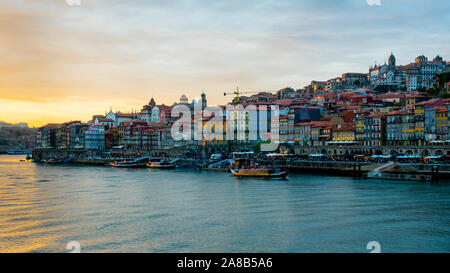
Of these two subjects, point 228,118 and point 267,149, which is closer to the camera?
point 267,149

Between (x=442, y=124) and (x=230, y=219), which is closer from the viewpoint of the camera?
(x=230, y=219)

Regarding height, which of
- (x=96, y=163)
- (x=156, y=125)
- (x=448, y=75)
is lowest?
(x=96, y=163)

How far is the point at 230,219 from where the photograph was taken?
22.8m

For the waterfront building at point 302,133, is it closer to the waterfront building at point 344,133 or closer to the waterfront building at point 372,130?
the waterfront building at point 344,133

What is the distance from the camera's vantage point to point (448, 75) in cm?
10250

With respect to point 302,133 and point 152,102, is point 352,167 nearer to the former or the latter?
point 302,133

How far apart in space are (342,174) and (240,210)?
2979 centimetres

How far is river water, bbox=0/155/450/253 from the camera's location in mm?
17578

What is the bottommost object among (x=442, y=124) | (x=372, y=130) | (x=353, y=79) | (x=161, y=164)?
(x=161, y=164)

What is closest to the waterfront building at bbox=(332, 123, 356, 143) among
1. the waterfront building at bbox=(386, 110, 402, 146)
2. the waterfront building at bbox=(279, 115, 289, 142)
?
the waterfront building at bbox=(386, 110, 402, 146)

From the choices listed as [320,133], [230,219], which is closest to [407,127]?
[320,133]
